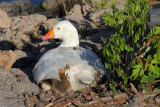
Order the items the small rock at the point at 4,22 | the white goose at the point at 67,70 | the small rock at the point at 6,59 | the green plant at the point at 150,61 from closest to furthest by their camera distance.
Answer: the green plant at the point at 150,61 → the white goose at the point at 67,70 → the small rock at the point at 6,59 → the small rock at the point at 4,22

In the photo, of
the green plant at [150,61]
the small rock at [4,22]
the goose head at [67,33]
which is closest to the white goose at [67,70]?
the goose head at [67,33]

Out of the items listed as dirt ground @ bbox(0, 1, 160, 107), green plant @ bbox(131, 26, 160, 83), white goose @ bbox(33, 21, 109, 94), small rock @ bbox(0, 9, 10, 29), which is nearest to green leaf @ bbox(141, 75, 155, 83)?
green plant @ bbox(131, 26, 160, 83)

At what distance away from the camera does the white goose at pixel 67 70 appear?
3832mm

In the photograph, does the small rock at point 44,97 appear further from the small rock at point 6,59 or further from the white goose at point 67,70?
the small rock at point 6,59

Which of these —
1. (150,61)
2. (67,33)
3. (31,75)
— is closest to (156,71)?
(150,61)

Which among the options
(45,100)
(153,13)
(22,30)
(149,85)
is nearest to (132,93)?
(149,85)

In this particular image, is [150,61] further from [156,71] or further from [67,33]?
[67,33]

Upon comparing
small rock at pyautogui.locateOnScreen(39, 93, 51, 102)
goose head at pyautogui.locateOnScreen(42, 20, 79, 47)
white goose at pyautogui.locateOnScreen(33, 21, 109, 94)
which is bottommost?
small rock at pyautogui.locateOnScreen(39, 93, 51, 102)

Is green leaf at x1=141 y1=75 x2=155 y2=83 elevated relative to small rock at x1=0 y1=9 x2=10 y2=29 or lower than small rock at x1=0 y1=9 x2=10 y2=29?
lower

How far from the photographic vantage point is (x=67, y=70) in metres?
3.85

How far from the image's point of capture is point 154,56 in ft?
10.1

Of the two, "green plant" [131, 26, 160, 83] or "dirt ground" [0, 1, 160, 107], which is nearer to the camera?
"green plant" [131, 26, 160, 83]

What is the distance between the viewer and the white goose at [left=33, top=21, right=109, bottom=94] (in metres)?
3.83

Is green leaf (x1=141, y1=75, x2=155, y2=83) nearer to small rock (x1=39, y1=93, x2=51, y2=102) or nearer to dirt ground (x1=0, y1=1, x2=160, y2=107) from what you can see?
dirt ground (x1=0, y1=1, x2=160, y2=107)
